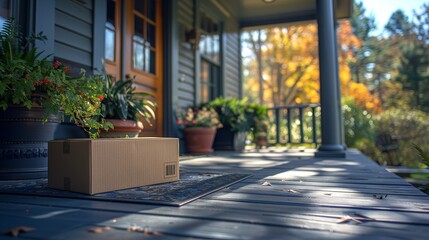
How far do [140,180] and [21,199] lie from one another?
20.9 inches

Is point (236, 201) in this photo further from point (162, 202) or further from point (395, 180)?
point (395, 180)

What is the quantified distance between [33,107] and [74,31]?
3.38 feet

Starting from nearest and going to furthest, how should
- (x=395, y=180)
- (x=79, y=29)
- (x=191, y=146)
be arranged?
(x=395, y=180), (x=79, y=29), (x=191, y=146)

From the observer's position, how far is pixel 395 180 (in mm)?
2035

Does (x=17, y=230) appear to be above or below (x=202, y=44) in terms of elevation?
below

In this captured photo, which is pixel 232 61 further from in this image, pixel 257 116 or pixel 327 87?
pixel 327 87

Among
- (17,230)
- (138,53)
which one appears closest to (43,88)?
(17,230)

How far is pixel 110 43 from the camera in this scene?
137 inches

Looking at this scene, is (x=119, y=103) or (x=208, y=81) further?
(x=208, y=81)

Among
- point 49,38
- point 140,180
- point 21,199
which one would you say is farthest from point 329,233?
point 49,38

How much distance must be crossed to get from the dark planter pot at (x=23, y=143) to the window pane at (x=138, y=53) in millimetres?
1869

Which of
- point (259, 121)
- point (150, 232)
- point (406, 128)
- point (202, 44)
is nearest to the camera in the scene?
point (150, 232)

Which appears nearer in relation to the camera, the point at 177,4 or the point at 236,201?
the point at 236,201

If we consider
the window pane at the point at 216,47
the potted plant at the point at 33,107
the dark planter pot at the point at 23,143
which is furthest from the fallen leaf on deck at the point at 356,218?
the window pane at the point at 216,47
